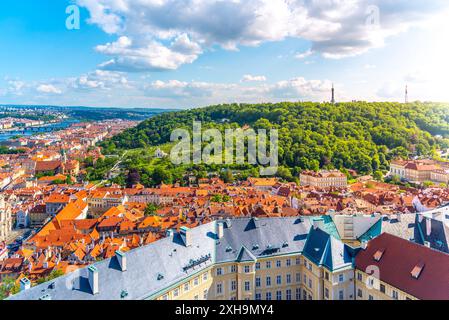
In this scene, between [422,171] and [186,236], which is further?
[422,171]

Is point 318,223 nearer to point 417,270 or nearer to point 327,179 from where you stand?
point 417,270

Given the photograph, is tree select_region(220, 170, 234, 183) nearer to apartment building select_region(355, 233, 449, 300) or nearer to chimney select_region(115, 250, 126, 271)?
apartment building select_region(355, 233, 449, 300)

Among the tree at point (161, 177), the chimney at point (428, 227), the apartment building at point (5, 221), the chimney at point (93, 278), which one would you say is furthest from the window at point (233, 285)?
the tree at point (161, 177)

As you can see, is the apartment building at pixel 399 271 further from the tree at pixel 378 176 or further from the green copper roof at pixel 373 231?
the tree at pixel 378 176

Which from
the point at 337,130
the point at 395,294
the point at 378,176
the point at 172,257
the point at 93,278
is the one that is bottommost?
the point at 378,176

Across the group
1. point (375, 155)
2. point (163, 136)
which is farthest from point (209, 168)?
point (163, 136)

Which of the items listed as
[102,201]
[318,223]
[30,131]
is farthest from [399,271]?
[30,131]

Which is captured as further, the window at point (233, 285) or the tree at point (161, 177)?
the tree at point (161, 177)
